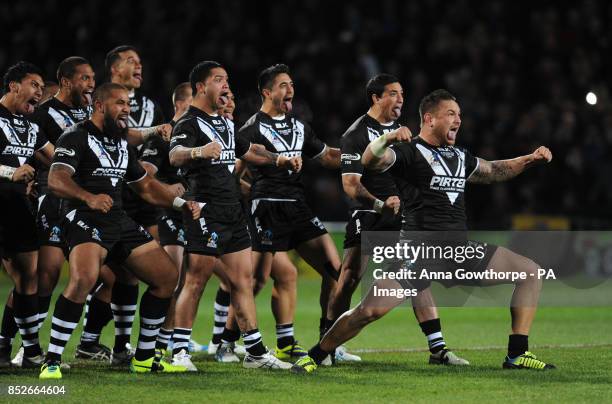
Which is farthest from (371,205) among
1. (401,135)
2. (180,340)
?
(180,340)

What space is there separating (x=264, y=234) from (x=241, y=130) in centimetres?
100

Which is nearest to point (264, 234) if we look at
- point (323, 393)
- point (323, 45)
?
point (323, 393)

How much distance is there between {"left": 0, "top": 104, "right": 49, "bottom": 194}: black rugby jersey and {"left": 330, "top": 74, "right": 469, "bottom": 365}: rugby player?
9.12 feet

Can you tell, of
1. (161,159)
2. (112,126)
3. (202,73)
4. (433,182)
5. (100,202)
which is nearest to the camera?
(100,202)

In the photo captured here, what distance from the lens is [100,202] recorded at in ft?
28.0

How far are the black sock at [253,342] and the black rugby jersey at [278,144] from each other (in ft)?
5.11

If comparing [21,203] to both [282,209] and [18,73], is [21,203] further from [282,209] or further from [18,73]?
[282,209]

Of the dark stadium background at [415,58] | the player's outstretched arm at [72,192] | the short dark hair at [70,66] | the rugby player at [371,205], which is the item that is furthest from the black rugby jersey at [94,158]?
→ the dark stadium background at [415,58]

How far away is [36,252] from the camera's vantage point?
380 inches

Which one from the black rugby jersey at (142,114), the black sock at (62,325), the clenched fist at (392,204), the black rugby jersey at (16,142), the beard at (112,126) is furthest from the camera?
the black rugby jersey at (142,114)

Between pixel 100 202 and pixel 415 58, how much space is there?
49.1 ft

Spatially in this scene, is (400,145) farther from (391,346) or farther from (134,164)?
(391,346)

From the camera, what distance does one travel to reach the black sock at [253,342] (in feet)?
30.8

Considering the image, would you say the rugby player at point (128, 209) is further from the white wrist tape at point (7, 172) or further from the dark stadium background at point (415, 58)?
the dark stadium background at point (415, 58)
